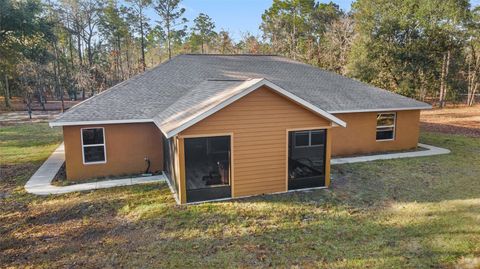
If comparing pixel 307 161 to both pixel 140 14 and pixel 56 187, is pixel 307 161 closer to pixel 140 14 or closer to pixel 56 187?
pixel 56 187

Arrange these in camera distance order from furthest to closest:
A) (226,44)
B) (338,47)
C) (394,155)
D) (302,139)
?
1. (226,44)
2. (338,47)
3. (394,155)
4. (302,139)

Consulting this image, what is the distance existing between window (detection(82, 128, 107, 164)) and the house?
33mm

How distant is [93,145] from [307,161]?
25.0ft

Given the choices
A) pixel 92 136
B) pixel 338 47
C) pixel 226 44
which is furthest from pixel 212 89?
pixel 226 44

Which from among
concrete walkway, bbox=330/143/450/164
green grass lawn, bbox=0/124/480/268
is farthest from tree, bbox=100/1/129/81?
green grass lawn, bbox=0/124/480/268

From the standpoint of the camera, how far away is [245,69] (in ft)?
56.1

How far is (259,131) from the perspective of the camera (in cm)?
951

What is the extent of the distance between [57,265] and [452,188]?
10886mm

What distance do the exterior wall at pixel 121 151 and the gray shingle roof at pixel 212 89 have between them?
23.4 inches

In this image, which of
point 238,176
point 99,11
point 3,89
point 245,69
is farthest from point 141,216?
point 99,11

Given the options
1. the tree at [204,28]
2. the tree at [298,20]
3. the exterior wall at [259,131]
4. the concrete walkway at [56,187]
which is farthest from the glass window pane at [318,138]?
the tree at [204,28]

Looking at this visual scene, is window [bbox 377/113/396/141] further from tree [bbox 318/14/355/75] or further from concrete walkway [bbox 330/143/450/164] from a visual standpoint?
tree [bbox 318/14/355/75]

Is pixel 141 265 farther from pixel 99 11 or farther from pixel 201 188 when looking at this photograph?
pixel 99 11

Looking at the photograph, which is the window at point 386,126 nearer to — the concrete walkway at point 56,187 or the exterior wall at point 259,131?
the exterior wall at point 259,131
